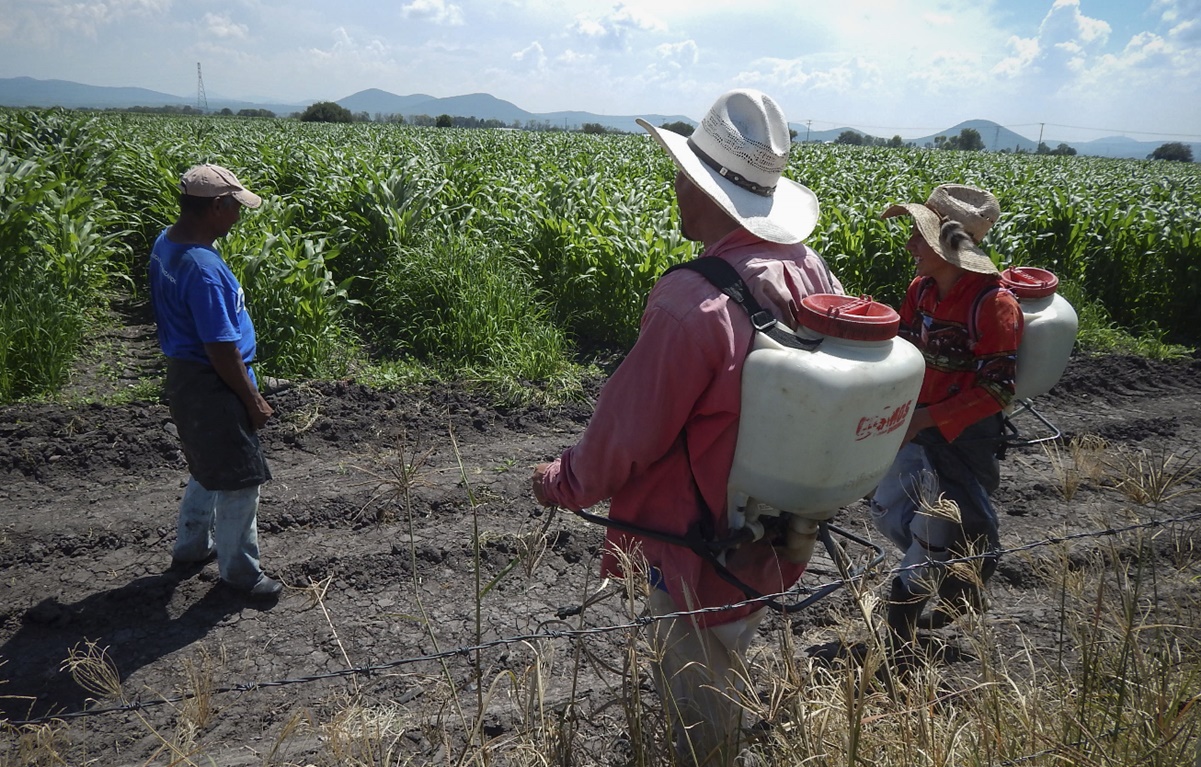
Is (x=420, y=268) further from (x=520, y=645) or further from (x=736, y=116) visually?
(x=736, y=116)

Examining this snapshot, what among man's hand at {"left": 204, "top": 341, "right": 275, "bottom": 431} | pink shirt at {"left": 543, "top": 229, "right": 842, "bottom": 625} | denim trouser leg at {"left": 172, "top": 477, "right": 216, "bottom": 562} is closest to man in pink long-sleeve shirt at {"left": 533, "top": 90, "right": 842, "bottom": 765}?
pink shirt at {"left": 543, "top": 229, "right": 842, "bottom": 625}

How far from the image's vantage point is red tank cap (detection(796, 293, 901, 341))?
1.83m

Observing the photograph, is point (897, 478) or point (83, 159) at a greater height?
point (83, 159)

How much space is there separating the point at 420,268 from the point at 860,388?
21.0 ft

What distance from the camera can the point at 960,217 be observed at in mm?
3131

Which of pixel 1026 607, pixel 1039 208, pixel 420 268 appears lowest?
pixel 1026 607

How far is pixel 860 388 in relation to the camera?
179 centimetres

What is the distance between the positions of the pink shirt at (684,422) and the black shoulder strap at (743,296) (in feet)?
0.08

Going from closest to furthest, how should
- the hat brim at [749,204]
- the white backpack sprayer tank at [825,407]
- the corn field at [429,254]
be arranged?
the white backpack sprayer tank at [825,407] < the hat brim at [749,204] < the corn field at [429,254]

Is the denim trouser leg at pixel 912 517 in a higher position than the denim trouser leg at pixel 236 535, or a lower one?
higher

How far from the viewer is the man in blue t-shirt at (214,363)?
10.7ft

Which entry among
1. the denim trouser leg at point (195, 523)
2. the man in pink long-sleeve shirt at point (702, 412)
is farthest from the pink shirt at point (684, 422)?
the denim trouser leg at point (195, 523)

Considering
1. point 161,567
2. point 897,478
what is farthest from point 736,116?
point 161,567

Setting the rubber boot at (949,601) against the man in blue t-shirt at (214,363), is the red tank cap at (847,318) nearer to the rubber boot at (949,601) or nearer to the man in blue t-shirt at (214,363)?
the rubber boot at (949,601)
